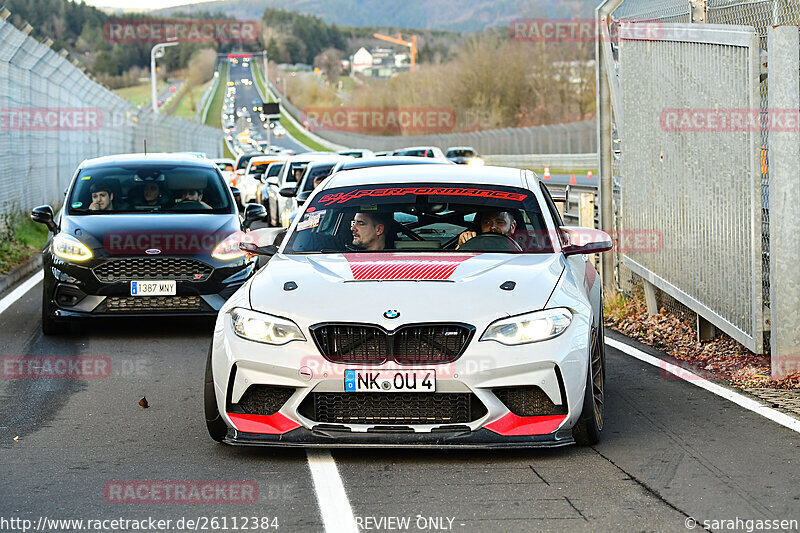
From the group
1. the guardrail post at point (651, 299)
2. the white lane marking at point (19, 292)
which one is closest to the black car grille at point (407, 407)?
the guardrail post at point (651, 299)

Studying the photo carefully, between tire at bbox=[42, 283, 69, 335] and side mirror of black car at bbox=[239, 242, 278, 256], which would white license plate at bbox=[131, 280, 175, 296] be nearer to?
tire at bbox=[42, 283, 69, 335]

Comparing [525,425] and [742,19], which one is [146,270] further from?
[525,425]

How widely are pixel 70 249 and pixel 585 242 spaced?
17.9 feet

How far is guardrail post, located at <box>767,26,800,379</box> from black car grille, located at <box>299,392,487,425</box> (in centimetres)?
280

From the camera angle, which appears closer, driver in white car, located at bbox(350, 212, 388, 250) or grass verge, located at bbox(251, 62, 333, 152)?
driver in white car, located at bbox(350, 212, 388, 250)

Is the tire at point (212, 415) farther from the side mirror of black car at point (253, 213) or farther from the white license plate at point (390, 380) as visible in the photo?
the side mirror of black car at point (253, 213)

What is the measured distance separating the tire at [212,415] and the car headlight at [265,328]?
32 centimetres

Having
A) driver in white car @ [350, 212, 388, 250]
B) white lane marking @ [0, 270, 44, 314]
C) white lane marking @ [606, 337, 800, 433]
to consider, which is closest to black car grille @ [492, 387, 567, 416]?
white lane marking @ [606, 337, 800, 433]

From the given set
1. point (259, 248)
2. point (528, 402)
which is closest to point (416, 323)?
point (528, 402)

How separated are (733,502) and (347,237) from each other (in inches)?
121

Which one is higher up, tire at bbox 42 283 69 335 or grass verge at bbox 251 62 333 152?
grass verge at bbox 251 62 333 152

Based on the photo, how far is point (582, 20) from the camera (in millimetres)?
107750

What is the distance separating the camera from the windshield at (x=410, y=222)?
780cm

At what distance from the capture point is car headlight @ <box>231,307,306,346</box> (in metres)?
6.45
